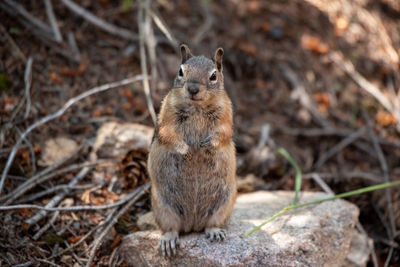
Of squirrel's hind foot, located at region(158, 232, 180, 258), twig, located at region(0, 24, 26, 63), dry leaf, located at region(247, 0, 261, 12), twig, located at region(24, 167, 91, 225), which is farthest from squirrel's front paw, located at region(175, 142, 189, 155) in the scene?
dry leaf, located at region(247, 0, 261, 12)

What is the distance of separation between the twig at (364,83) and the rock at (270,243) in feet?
9.61

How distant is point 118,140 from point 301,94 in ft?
11.3

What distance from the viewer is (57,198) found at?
426 cm

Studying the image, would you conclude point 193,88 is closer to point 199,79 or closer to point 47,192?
point 199,79

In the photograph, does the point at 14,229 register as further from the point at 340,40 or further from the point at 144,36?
the point at 340,40

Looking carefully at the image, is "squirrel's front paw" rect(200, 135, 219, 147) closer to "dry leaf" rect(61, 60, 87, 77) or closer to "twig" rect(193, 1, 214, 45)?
"dry leaf" rect(61, 60, 87, 77)

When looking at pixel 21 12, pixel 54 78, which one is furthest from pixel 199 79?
pixel 21 12

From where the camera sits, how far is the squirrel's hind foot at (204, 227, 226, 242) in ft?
12.1

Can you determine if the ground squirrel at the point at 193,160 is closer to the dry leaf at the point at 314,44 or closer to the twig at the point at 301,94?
the twig at the point at 301,94

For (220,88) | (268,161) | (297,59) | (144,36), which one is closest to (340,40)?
(297,59)

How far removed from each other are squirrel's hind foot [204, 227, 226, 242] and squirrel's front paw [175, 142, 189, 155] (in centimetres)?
81

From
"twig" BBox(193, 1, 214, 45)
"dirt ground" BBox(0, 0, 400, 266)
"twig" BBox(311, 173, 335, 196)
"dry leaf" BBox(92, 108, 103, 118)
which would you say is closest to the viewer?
"dirt ground" BBox(0, 0, 400, 266)

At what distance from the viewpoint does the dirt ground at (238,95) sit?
172 inches

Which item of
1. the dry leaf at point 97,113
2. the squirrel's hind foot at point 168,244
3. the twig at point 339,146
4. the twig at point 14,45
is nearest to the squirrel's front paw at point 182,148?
the squirrel's hind foot at point 168,244
